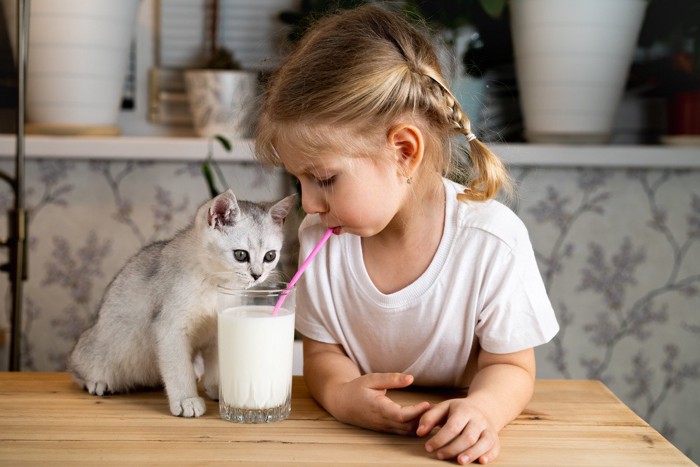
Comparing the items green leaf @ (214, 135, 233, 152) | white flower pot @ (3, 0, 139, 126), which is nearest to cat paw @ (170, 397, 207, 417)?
green leaf @ (214, 135, 233, 152)

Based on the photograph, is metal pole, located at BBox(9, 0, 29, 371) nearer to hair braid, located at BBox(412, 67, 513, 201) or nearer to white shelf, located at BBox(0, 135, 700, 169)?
white shelf, located at BBox(0, 135, 700, 169)

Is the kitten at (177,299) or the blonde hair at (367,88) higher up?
the blonde hair at (367,88)

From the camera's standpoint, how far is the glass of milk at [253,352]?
35.3 inches

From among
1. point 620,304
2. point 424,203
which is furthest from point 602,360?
point 424,203

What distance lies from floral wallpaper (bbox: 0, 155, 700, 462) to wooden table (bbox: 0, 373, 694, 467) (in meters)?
0.93

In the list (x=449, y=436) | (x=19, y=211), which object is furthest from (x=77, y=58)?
(x=449, y=436)

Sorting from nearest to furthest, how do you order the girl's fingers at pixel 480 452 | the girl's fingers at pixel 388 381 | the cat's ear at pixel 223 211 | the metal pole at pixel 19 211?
1. the girl's fingers at pixel 480 452
2. the girl's fingers at pixel 388 381
3. the cat's ear at pixel 223 211
4. the metal pole at pixel 19 211

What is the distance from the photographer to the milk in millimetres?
895

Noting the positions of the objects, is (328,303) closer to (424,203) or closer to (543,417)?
(424,203)

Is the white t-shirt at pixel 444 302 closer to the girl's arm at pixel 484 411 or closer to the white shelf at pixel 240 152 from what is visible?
the girl's arm at pixel 484 411

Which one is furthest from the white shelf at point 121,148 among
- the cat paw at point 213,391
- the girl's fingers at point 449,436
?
the girl's fingers at point 449,436

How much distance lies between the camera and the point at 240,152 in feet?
6.09

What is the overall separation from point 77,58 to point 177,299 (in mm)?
1042

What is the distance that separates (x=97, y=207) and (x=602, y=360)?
4.20 feet
